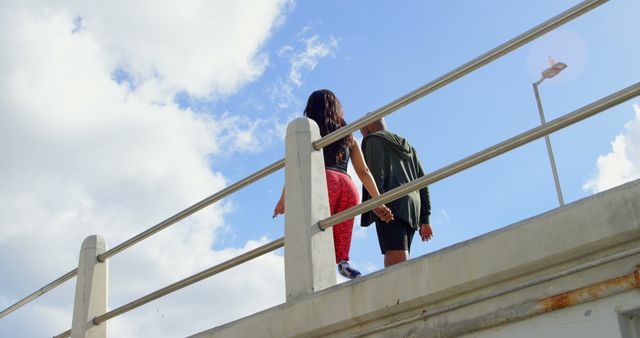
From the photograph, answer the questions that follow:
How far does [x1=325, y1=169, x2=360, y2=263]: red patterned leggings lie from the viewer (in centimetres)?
552

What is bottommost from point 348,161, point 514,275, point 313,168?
point 514,275

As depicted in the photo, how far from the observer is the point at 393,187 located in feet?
18.3

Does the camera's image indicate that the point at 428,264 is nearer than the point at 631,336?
No

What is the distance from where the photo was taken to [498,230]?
12.1ft

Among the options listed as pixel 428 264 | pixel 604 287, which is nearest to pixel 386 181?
pixel 428 264

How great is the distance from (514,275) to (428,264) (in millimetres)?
443

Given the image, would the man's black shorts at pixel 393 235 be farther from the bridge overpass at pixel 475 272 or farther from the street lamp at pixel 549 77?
the street lamp at pixel 549 77

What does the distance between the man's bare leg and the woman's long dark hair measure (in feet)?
2.58

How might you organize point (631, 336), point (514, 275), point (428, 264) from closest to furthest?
point (631, 336)
point (514, 275)
point (428, 264)

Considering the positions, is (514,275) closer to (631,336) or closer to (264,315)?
(631,336)

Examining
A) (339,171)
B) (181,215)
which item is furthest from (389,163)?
(181,215)

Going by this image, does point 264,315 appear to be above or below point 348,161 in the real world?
below

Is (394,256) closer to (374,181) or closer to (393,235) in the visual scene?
(393,235)

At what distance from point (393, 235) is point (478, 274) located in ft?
5.48
